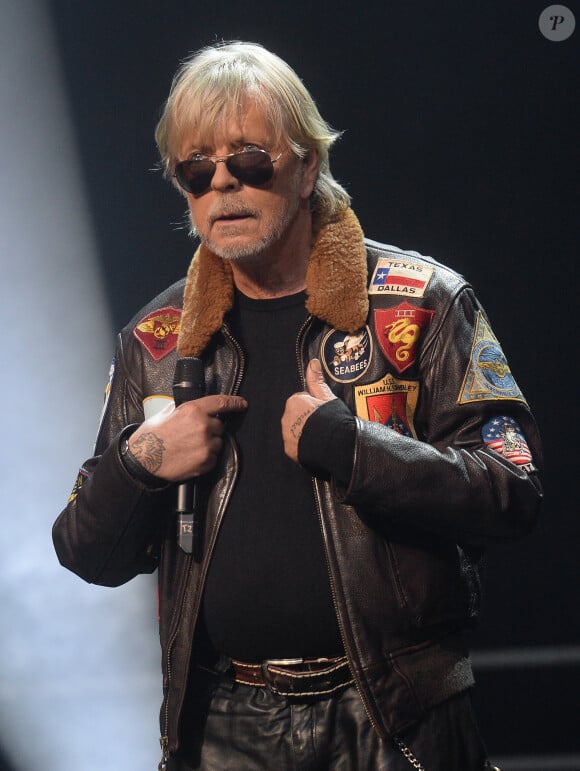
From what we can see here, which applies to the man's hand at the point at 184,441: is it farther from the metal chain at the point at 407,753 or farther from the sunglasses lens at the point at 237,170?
the metal chain at the point at 407,753

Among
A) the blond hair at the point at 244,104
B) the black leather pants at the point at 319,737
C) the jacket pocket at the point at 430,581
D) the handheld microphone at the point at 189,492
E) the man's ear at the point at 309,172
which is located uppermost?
the blond hair at the point at 244,104

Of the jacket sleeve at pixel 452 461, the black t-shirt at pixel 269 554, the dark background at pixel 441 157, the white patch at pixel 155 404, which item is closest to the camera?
the jacket sleeve at pixel 452 461

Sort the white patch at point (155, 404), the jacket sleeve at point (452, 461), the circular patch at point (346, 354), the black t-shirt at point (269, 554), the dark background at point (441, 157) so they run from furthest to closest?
the dark background at point (441, 157) < the white patch at point (155, 404) < the circular patch at point (346, 354) < the black t-shirt at point (269, 554) < the jacket sleeve at point (452, 461)

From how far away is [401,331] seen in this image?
192 centimetres

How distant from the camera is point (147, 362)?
2.10 metres

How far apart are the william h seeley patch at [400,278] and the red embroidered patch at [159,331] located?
40 centimetres

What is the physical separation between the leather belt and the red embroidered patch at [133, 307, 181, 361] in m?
0.64

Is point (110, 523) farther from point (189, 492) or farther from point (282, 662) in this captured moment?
point (282, 662)

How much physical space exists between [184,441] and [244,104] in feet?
2.08

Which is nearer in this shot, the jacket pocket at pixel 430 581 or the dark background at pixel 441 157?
the jacket pocket at pixel 430 581

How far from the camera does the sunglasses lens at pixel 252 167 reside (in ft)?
6.43

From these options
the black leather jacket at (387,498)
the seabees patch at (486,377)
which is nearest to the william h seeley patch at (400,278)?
the black leather jacket at (387,498)

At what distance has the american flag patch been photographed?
1818 mm

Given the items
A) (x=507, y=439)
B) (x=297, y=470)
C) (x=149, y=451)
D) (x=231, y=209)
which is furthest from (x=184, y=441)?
(x=507, y=439)
